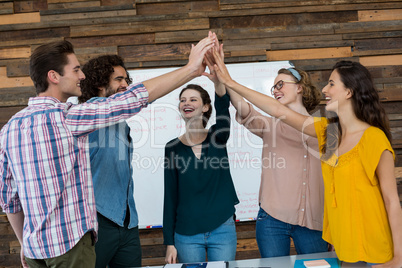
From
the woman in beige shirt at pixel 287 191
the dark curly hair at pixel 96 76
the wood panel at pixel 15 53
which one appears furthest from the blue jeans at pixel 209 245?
the wood panel at pixel 15 53

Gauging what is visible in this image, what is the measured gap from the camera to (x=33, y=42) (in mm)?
3408

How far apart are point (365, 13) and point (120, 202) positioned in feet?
9.76

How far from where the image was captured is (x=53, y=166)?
46.9 inches

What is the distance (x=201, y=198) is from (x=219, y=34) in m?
1.99

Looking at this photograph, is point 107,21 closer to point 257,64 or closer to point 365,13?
point 257,64

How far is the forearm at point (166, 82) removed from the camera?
134 cm

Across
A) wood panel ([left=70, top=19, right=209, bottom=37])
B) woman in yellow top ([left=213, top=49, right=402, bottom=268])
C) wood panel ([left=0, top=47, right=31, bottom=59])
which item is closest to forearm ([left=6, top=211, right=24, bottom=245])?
woman in yellow top ([left=213, top=49, right=402, bottom=268])

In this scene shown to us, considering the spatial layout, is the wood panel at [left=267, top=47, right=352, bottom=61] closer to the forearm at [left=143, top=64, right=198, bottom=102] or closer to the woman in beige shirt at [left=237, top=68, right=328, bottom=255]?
the woman in beige shirt at [left=237, top=68, right=328, bottom=255]

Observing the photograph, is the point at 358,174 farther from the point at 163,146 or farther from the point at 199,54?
the point at 163,146

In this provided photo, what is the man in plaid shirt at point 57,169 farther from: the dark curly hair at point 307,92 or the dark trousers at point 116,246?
the dark curly hair at point 307,92

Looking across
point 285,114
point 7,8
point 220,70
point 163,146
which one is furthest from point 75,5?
point 285,114

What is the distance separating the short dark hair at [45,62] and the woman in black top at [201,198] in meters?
0.74

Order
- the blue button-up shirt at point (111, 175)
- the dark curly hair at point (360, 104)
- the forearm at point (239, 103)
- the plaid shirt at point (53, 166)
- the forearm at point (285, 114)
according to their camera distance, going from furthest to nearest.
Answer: the forearm at point (239, 103) < the blue button-up shirt at point (111, 175) < the forearm at point (285, 114) < the dark curly hair at point (360, 104) < the plaid shirt at point (53, 166)

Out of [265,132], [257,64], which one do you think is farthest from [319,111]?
[265,132]
